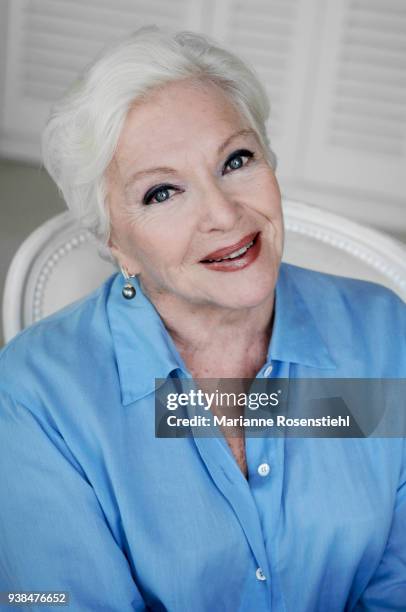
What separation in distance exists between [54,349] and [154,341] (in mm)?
153

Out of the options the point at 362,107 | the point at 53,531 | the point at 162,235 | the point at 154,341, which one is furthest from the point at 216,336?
the point at 362,107

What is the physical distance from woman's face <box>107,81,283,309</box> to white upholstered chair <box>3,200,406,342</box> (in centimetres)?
36

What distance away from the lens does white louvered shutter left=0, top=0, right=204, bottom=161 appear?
3098mm

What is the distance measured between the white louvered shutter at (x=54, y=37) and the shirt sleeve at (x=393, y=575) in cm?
220

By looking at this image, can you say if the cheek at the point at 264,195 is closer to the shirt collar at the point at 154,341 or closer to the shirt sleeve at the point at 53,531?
the shirt collar at the point at 154,341

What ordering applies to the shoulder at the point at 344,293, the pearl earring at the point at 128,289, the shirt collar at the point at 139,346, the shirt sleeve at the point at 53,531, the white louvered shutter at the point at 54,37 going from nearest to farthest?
the shirt sleeve at the point at 53,531, the shirt collar at the point at 139,346, the pearl earring at the point at 128,289, the shoulder at the point at 344,293, the white louvered shutter at the point at 54,37

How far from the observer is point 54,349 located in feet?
4.26

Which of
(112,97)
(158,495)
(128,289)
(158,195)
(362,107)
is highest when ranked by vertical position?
(362,107)

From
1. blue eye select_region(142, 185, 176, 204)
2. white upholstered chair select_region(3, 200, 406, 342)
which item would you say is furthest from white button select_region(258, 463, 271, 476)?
white upholstered chair select_region(3, 200, 406, 342)

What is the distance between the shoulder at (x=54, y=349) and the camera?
125 cm

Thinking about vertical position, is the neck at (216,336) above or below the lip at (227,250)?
below

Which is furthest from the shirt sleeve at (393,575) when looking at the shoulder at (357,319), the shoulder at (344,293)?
the shoulder at (344,293)

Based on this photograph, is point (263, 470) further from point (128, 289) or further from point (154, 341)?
Answer: point (128, 289)

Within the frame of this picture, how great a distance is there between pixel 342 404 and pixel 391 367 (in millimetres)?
110
